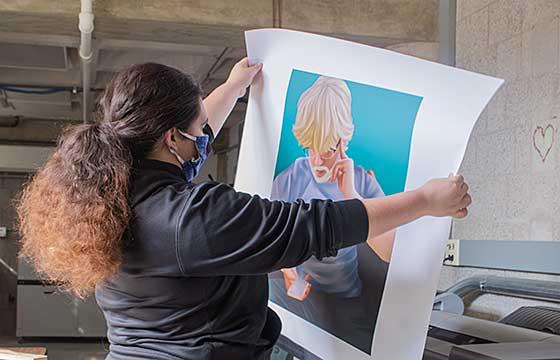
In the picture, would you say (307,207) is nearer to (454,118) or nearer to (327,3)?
(454,118)

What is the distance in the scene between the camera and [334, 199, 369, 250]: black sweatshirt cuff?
1.10m

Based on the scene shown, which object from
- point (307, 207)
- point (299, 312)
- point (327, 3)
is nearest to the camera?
point (307, 207)

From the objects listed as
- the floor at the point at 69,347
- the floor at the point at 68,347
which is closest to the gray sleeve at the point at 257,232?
the floor at the point at 69,347

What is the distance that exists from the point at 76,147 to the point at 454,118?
0.65 meters

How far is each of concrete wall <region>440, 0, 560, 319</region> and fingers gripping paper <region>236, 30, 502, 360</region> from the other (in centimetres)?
110

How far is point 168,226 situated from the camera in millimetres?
1154

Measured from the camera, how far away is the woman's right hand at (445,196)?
3.73ft

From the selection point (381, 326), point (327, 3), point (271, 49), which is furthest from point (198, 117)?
point (327, 3)

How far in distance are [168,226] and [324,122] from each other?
441 millimetres

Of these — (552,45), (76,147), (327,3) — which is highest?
(327,3)

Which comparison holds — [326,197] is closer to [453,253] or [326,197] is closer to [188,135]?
[188,135]

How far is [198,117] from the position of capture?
1295 millimetres

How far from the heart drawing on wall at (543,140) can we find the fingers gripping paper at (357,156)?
3.66ft

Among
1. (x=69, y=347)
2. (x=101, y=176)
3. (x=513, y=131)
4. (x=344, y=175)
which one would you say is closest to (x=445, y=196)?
(x=344, y=175)
